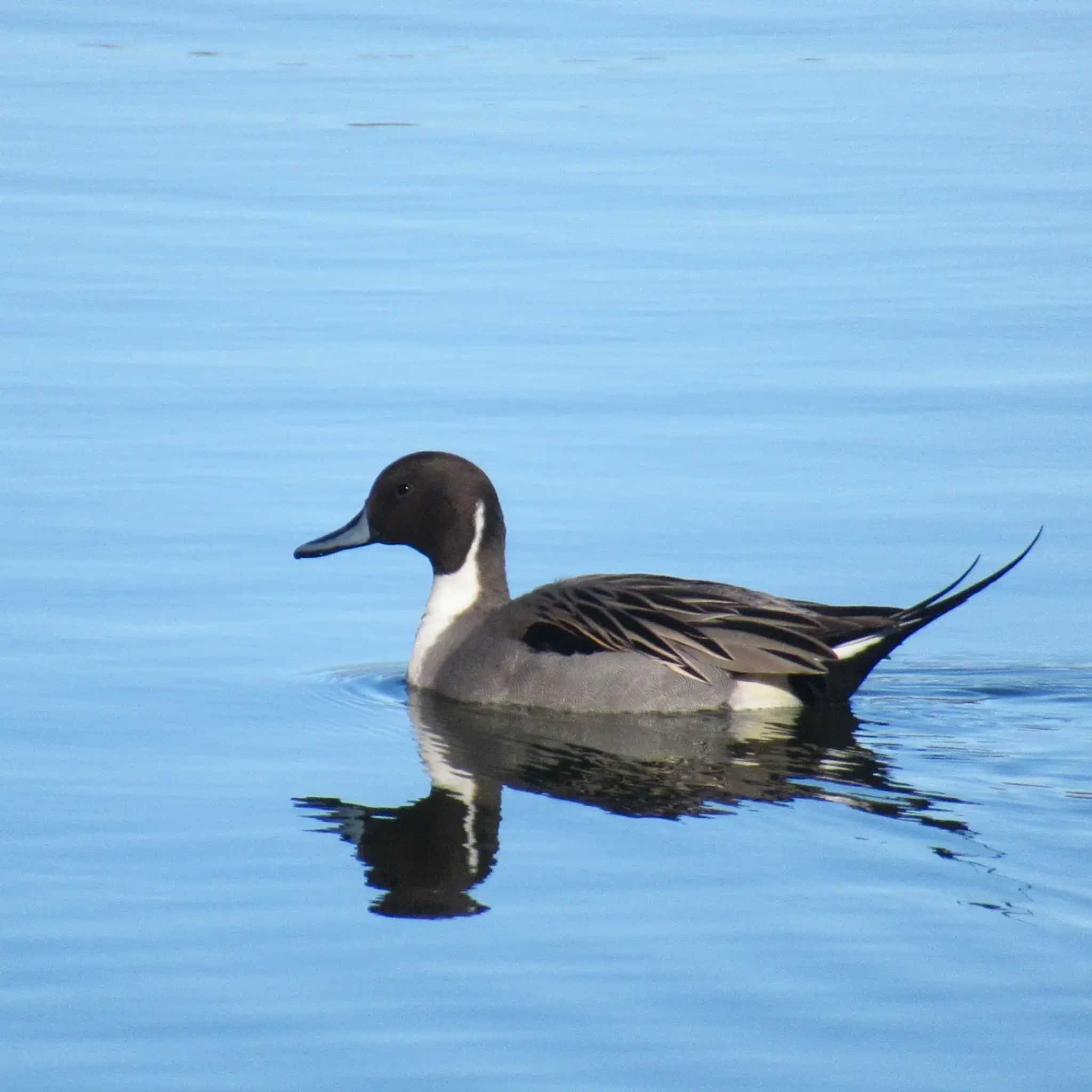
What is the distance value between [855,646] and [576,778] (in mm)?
1322

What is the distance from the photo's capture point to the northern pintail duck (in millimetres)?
8188

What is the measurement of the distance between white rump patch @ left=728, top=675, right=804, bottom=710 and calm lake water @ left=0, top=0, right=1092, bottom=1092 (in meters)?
0.13

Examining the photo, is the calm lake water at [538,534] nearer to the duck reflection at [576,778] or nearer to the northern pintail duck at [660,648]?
the duck reflection at [576,778]

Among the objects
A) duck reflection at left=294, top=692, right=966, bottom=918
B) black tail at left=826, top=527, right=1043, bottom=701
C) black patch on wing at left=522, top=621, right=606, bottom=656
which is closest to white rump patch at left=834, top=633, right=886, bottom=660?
black tail at left=826, top=527, right=1043, bottom=701

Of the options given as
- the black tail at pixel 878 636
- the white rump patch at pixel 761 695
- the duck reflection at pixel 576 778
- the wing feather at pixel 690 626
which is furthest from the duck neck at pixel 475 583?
the black tail at pixel 878 636

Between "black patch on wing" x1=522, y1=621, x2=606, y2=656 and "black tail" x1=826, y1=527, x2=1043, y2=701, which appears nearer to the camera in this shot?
"black tail" x1=826, y1=527, x2=1043, y2=701

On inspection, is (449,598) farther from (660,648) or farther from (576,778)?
(576,778)

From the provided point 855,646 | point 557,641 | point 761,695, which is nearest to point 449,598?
point 557,641

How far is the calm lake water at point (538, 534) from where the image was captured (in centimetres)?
546

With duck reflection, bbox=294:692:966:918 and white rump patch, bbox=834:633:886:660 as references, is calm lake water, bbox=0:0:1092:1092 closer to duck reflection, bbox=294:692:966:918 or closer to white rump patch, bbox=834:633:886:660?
duck reflection, bbox=294:692:966:918

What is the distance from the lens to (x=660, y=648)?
327 inches

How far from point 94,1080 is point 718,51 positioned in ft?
54.7

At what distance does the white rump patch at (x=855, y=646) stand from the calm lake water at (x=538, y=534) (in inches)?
10.4

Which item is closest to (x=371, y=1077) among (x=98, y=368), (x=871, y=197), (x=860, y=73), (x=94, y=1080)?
(x=94, y=1080)
